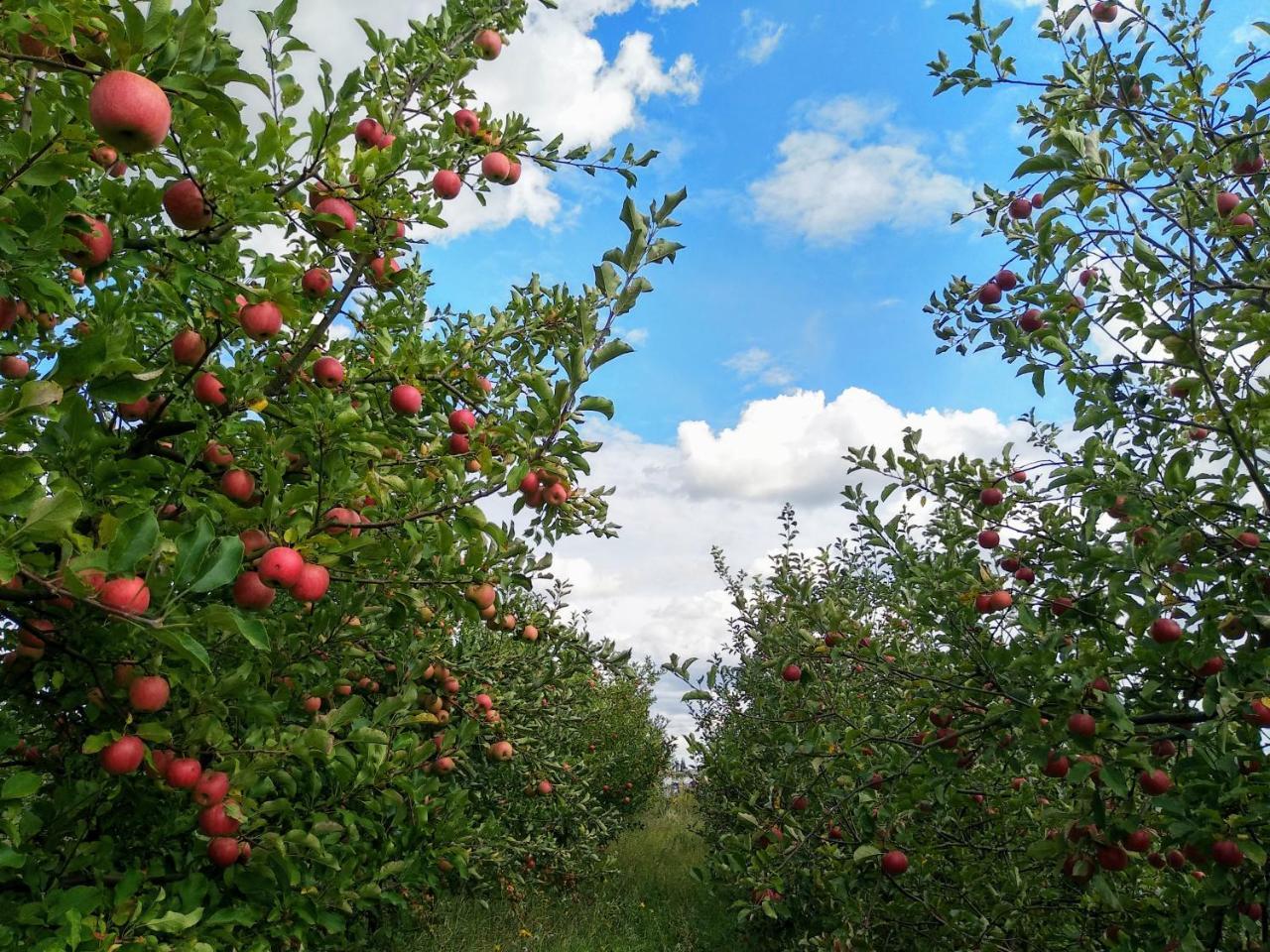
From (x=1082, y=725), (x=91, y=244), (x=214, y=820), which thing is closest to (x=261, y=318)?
(x=91, y=244)

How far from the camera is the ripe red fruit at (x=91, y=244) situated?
2.42 m

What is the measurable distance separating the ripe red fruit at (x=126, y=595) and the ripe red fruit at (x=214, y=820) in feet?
3.66

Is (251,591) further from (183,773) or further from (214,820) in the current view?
(214,820)

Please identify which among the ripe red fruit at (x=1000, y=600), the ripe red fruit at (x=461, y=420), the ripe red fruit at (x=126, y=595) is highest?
the ripe red fruit at (x=461, y=420)

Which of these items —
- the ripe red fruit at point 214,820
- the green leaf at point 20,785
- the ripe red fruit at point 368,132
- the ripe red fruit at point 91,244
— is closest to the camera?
the green leaf at point 20,785

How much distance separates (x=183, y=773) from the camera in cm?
254

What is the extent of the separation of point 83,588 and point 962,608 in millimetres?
3455

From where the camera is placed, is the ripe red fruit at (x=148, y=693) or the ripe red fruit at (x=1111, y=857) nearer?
the ripe red fruit at (x=148, y=693)

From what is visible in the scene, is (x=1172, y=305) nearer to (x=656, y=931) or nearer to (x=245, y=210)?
(x=245, y=210)

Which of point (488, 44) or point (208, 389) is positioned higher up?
point (488, 44)

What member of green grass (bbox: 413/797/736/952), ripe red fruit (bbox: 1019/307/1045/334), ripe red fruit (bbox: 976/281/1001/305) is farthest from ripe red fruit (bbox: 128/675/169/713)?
green grass (bbox: 413/797/736/952)

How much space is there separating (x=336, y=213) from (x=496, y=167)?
124cm

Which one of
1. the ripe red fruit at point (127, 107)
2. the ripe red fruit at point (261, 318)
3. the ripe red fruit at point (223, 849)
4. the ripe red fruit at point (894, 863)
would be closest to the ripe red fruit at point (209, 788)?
the ripe red fruit at point (223, 849)

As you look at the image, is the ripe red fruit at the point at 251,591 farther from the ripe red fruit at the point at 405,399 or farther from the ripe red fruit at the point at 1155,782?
the ripe red fruit at the point at 1155,782
